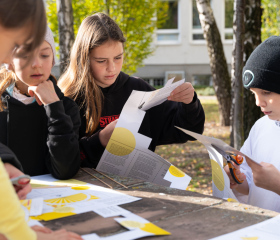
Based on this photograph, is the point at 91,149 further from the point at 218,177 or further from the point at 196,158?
the point at 196,158

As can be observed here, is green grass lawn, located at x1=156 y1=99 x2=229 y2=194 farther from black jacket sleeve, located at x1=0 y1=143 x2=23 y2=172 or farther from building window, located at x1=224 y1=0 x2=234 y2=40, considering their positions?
building window, located at x1=224 y1=0 x2=234 y2=40

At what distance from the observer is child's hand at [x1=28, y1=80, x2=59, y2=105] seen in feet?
5.64

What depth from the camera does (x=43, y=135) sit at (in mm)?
1849

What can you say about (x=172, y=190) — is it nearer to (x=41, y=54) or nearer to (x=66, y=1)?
(x=41, y=54)

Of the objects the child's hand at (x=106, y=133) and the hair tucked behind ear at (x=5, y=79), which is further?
the child's hand at (x=106, y=133)

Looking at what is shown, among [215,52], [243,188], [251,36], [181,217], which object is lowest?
[243,188]

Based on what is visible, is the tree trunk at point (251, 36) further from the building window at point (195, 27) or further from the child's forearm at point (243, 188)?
the building window at point (195, 27)

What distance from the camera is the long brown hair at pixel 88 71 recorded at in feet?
6.82

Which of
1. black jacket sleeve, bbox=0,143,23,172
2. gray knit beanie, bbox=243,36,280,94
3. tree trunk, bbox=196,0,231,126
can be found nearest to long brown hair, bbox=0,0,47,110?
black jacket sleeve, bbox=0,143,23,172

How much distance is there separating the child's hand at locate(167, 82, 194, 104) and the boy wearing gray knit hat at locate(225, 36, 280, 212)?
302 mm

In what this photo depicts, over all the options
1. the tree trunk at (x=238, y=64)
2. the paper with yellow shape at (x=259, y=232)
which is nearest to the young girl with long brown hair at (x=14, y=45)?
the paper with yellow shape at (x=259, y=232)

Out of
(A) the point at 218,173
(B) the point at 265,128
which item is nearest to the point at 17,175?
(A) the point at 218,173

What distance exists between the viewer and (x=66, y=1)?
13.9ft

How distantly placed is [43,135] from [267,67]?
1.10m
